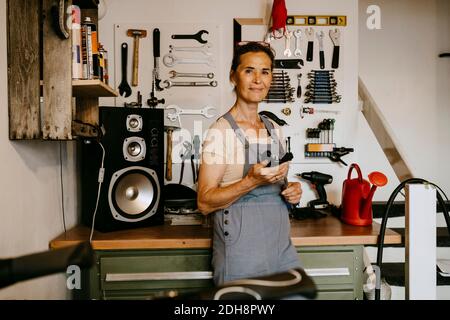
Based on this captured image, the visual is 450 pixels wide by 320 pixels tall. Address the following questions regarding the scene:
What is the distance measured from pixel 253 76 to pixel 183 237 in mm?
725

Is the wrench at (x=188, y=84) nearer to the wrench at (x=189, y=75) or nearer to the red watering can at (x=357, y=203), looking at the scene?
the wrench at (x=189, y=75)

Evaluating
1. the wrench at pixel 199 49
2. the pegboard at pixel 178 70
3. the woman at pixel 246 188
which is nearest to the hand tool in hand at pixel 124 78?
the pegboard at pixel 178 70

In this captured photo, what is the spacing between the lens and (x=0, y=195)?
3.66 ft

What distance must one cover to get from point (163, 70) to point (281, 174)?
Answer: 129cm

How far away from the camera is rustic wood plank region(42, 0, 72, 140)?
1.21 metres

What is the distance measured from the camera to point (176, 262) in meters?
1.51

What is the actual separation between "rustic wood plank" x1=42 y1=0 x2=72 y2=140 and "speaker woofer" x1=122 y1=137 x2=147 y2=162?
375 mm

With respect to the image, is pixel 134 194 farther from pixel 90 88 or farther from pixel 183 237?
pixel 90 88

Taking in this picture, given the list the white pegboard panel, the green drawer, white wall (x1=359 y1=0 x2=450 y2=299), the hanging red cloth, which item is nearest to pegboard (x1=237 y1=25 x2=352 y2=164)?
the hanging red cloth

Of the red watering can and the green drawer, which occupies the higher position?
the red watering can

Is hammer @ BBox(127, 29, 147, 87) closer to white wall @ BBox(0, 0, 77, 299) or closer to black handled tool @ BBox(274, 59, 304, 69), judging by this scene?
white wall @ BBox(0, 0, 77, 299)

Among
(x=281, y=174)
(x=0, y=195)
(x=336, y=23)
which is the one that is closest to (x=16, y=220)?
(x=0, y=195)

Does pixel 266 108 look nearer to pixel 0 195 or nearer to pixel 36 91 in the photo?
pixel 36 91

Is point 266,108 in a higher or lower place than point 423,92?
lower
